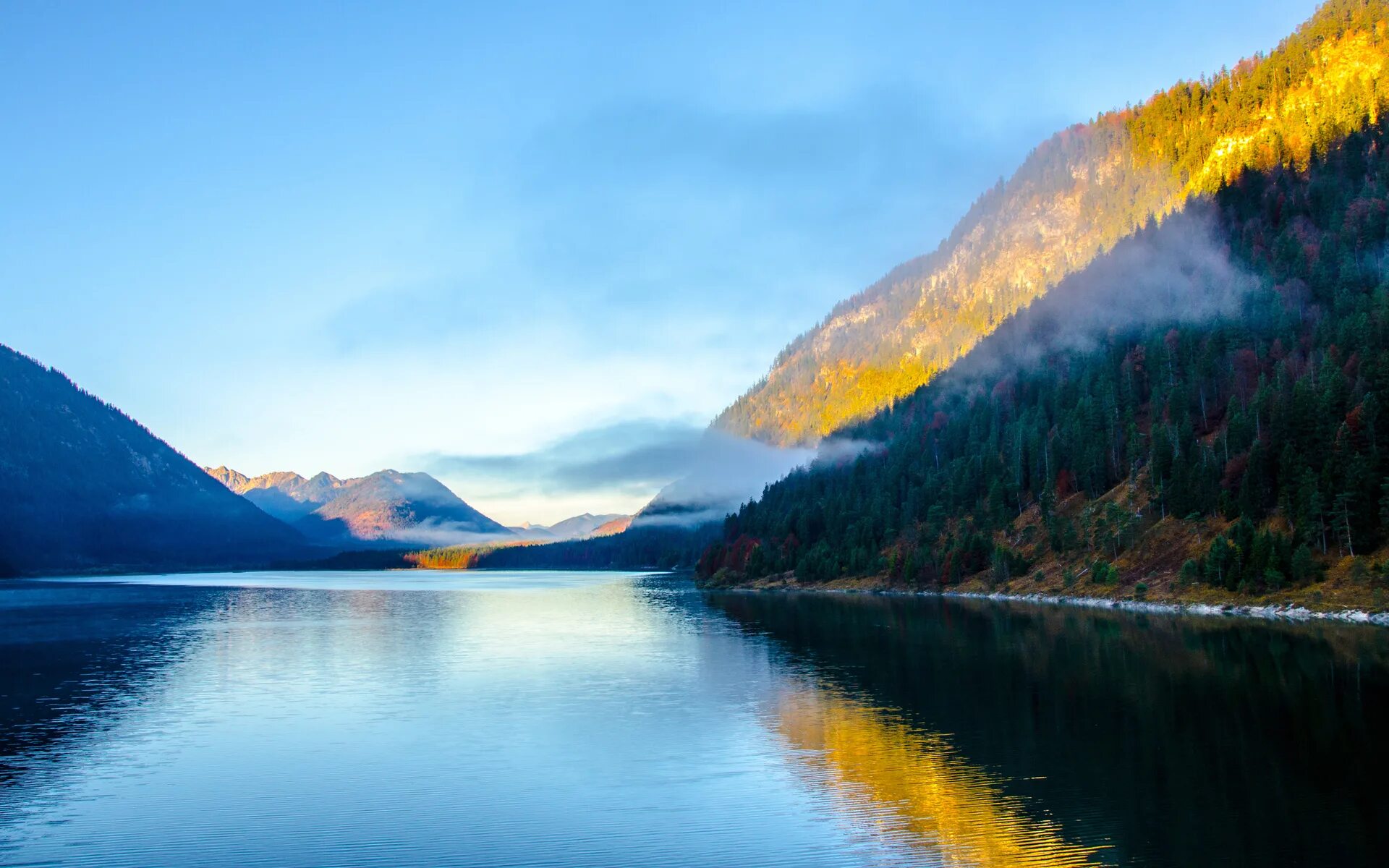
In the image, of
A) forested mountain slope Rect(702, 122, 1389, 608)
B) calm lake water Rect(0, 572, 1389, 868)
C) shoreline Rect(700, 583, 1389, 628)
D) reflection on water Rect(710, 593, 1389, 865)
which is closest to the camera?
calm lake water Rect(0, 572, 1389, 868)

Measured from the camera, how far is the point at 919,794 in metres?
31.3

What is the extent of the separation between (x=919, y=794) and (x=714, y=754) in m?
10.4

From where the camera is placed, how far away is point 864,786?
32.5 meters

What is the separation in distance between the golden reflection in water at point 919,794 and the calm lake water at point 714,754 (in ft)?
0.47

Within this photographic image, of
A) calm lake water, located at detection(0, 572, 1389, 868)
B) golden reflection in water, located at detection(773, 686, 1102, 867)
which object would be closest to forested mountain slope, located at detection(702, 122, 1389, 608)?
calm lake water, located at detection(0, 572, 1389, 868)

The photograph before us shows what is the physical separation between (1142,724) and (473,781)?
31232 millimetres

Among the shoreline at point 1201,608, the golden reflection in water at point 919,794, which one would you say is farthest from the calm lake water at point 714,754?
the shoreline at point 1201,608

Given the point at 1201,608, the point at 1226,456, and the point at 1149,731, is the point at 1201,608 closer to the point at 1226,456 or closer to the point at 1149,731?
the point at 1226,456

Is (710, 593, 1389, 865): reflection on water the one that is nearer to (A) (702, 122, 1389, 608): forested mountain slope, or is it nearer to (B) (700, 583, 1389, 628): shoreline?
(B) (700, 583, 1389, 628): shoreline

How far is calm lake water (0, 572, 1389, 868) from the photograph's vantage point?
86.0 feet

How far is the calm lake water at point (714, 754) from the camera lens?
26.2m

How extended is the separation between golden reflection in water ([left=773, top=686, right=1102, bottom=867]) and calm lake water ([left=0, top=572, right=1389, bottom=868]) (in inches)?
5.6

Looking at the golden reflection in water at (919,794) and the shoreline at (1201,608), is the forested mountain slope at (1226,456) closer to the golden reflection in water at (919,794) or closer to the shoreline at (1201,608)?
the shoreline at (1201,608)

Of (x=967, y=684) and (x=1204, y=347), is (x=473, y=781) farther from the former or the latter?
(x=1204, y=347)
